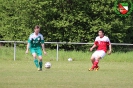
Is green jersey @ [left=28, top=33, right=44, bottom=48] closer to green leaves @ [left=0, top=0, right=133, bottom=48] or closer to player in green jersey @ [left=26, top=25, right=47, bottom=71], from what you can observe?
player in green jersey @ [left=26, top=25, right=47, bottom=71]

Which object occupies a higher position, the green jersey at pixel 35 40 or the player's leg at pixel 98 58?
the green jersey at pixel 35 40

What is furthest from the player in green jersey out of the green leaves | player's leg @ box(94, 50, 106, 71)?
the green leaves

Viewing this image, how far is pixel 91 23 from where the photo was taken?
4228cm

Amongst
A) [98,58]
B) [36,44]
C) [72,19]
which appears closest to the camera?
[98,58]

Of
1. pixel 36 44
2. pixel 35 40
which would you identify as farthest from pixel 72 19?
pixel 35 40

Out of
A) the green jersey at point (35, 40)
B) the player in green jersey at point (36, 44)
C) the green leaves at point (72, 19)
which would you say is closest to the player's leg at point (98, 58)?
the player in green jersey at point (36, 44)

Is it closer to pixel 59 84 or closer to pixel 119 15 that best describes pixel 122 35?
pixel 119 15

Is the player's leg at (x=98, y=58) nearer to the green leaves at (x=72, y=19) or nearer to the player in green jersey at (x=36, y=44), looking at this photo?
the player in green jersey at (x=36, y=44)

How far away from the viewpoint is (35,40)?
2144cm

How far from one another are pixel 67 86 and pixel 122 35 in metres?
29.6

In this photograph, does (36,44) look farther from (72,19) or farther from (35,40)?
(72,19)

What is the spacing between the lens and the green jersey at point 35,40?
2138 centimetres

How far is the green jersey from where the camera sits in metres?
21.4

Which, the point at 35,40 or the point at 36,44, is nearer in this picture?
the point at 35,40
